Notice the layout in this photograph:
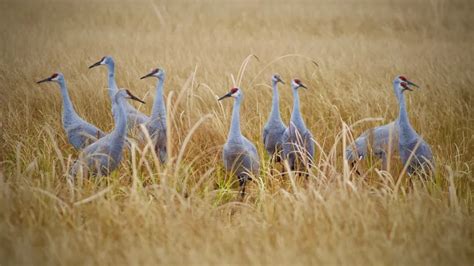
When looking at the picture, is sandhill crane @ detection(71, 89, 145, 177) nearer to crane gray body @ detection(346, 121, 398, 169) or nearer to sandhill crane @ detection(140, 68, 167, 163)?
sandhill crane @ detection(140, 68, 167, 163)

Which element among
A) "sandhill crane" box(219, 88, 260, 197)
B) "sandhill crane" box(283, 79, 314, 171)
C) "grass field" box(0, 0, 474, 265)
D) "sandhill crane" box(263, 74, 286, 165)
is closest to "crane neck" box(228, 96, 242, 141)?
"sandhill crane" box(219, 88, 260, 197)

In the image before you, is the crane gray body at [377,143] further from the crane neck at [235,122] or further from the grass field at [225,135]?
the crane neck at [235,122]

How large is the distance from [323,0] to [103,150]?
15126 millimetres

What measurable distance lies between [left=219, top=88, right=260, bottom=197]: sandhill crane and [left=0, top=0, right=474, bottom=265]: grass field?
0.37ft

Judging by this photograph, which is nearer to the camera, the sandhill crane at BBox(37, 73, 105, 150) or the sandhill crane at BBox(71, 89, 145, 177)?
the sandhill crane at BBox(71, 89, 145, 177)

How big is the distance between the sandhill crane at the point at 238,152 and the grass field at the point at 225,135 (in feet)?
0.37

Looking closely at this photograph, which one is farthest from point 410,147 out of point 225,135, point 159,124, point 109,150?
point 109,150

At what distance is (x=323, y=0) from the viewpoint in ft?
58.3

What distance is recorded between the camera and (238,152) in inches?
151

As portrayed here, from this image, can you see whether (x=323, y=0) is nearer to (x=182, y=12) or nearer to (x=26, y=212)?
(x=182, y=12)

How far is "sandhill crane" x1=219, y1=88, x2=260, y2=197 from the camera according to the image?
380 cm

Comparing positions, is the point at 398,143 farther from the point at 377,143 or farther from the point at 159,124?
the point at 159,124

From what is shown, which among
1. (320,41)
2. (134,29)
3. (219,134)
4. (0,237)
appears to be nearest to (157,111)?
(219,134)

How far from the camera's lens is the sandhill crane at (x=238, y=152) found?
3.80 meters
